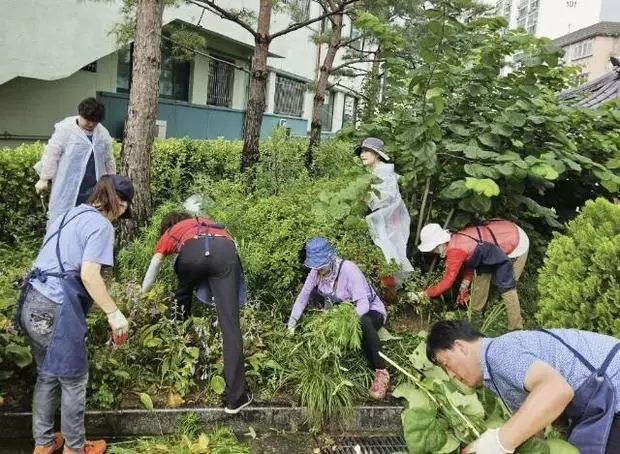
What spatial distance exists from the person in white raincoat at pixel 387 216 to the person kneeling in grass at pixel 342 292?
78cm

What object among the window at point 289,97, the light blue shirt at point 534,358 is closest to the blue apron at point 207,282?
the light blue shirt at point 534,358

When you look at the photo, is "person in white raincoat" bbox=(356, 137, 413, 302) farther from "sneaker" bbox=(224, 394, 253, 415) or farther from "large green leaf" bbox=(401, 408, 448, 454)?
"large green leaf" bbox=(401, 408, 448, 454)

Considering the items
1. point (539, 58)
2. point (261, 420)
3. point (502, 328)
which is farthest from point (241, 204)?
point (539, 58)

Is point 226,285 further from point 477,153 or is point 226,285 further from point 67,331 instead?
point 477,153

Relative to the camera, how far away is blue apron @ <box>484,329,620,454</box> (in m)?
2.17

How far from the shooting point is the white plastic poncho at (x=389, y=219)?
494 cm

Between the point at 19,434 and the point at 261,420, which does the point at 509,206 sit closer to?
the point at 261,420

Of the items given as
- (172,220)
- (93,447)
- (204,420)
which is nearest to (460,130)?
(172,220)

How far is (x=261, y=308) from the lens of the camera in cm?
448

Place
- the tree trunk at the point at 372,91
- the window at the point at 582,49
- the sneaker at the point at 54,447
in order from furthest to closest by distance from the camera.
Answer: the window at the point at 582,49 → the tree trunk at the point at 372,91 → the sneaker at the point at 54,447

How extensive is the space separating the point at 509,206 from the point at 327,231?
6.77ft

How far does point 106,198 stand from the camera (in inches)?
119

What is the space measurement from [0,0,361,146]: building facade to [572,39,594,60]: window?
106 feet

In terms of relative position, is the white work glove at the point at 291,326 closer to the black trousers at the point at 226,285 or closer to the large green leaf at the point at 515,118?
the black trousers at the point at 226,285
